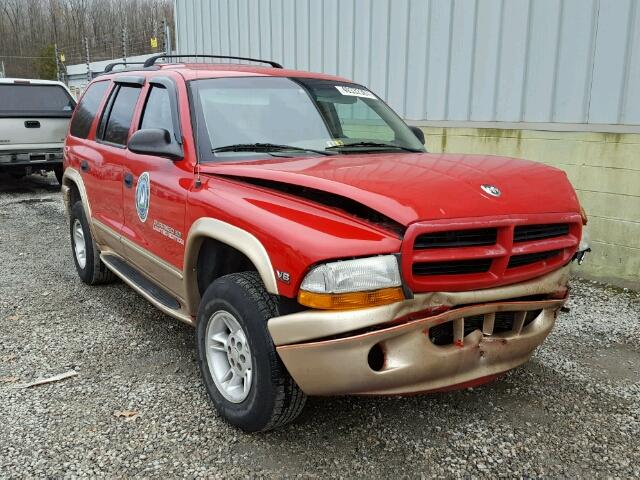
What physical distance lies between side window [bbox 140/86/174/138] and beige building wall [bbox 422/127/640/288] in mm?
3774

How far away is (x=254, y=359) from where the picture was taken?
2.62m

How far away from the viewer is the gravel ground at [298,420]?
8.83 ft

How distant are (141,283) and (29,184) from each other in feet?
30.8

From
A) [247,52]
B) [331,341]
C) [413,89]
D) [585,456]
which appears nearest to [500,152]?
[413,89]

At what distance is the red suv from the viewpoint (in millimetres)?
2338

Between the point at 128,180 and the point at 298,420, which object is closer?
the point at 298,420

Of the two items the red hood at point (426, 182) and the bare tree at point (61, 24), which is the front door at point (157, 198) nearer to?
the red hood at point (426, 182)

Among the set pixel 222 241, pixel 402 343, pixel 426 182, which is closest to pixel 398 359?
pixel 402 343

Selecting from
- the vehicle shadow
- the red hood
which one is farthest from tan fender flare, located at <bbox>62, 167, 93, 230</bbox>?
the vehicle shadow

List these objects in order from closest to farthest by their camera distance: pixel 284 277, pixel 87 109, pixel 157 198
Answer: pixel 284 277
pixel 157 198
pixel 87 109

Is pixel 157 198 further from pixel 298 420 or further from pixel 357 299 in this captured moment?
pixel 357 299

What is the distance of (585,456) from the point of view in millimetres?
2791

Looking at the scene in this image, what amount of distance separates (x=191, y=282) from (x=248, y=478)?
1161mm

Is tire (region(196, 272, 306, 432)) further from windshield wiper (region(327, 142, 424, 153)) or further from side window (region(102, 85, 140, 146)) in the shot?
side window (region(102, 85, 140, 146))
